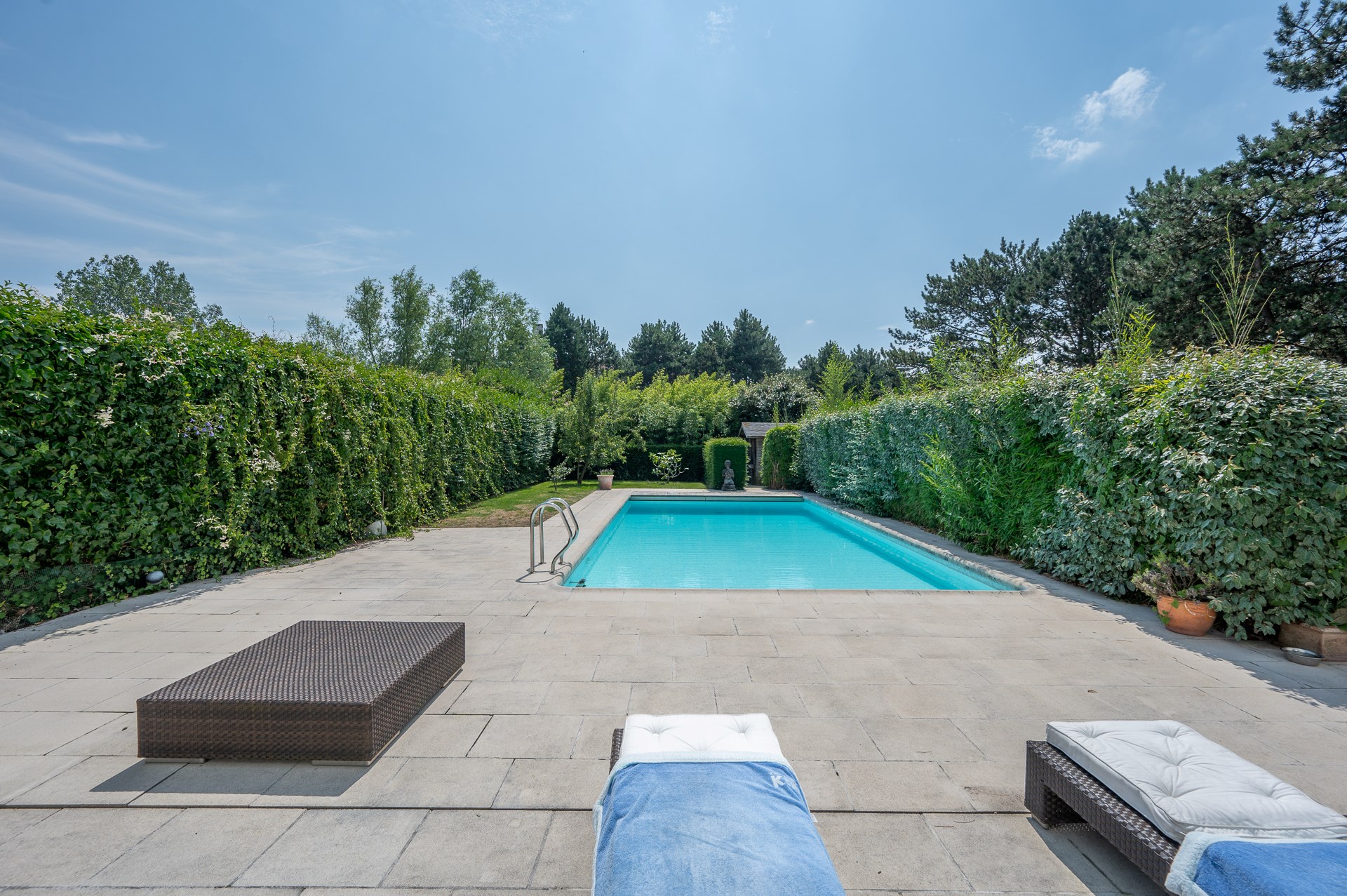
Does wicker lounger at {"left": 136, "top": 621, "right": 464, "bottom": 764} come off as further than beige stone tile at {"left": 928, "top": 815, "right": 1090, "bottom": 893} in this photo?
Yes

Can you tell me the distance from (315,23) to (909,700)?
11578 millimetres

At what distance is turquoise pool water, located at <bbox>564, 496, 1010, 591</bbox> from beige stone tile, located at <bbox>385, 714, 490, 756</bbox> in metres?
3.60

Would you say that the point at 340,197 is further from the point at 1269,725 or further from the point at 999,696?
the point at 1269,725

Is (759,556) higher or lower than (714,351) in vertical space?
lower

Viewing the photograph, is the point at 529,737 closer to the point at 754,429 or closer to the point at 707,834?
the point at 707,834

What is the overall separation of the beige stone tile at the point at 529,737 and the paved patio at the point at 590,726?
15 mm

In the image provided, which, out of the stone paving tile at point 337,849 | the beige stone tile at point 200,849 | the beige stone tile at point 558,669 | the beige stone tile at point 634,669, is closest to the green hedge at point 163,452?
the beige stone tile at point 200,849

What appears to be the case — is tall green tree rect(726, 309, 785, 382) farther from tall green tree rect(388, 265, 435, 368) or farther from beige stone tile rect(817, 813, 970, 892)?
beige stone tile rect(817, 813, 970, 892)

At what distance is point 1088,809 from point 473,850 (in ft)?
7.10

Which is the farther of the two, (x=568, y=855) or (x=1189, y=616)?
(x=1189, y=616)

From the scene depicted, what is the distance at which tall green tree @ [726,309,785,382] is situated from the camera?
41.7 m

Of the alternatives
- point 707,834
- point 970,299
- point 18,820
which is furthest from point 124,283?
point 707,834

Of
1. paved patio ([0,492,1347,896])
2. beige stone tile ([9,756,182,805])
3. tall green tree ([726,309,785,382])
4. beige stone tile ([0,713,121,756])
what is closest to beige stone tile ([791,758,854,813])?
paved patio ([0,492,1347,896])

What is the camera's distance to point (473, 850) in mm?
2051
